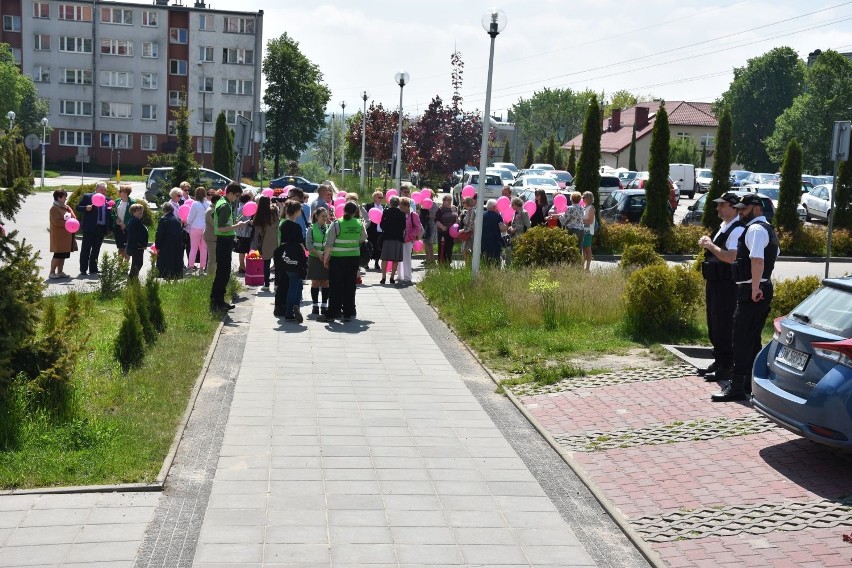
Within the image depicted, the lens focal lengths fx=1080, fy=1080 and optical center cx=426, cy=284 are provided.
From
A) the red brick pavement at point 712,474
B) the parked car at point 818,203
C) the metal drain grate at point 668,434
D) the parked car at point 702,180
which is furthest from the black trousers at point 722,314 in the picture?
the parked car at point 702,180

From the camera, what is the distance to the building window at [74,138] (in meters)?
85.4

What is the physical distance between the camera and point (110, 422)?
8789 mm

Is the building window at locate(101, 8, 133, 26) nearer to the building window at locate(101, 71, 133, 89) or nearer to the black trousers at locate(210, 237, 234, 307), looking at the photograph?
the building window at locate(101, 71, 133, 89)

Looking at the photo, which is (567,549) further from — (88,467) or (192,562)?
(88,467)

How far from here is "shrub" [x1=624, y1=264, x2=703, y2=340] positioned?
44.5 feet

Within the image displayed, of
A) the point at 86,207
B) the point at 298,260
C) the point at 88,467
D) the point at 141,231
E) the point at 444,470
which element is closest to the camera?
the point at 88,467

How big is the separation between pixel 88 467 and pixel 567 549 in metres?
3.47

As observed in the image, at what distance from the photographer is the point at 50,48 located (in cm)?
8556

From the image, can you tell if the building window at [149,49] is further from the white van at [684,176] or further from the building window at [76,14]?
the white van at [684,176]

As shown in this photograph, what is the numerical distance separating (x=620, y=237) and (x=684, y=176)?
35.7m

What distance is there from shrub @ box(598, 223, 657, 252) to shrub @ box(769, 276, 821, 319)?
12.5 m

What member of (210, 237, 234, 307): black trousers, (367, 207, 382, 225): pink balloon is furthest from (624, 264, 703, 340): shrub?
(367, 207, 382, 225): pink balloon

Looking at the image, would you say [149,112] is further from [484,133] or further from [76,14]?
[484,133]

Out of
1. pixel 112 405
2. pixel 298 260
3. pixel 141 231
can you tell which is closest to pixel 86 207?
pixel 141 231
